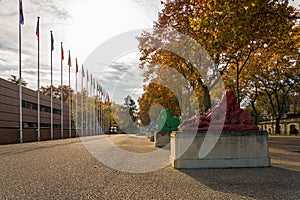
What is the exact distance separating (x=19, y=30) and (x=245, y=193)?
28.0 metres

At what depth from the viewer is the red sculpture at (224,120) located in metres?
10.00

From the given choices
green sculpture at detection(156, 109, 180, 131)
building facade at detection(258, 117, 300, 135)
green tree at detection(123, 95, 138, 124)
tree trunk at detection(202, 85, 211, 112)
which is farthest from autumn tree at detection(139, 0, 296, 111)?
green tree at detection(123, 95, 138, 124)

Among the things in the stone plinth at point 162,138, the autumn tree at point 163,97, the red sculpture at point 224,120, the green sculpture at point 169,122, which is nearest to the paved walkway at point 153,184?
the red sculpture at point 224,120

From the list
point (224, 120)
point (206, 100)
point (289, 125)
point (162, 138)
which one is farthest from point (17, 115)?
point (289, 125)

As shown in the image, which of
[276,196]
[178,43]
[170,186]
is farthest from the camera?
[178,43]

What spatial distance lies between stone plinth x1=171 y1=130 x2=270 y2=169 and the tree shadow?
1.48 feet

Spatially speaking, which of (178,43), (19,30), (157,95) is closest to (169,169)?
(178,43)

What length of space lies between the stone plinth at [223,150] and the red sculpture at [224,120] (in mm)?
175

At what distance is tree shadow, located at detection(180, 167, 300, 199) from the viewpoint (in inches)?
240

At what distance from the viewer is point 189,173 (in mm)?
8836

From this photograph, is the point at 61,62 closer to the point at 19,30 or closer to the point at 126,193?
the point at 19,30

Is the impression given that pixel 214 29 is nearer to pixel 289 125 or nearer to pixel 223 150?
pixel 223 150

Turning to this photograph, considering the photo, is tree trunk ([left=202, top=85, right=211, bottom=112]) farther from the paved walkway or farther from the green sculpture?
the paved walkway

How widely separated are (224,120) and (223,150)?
913mm
